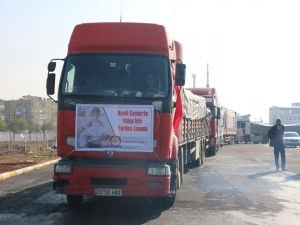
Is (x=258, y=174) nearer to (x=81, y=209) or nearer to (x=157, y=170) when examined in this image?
A: (x=81, y=209)

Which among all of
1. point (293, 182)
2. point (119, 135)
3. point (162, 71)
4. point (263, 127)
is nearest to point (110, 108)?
point (119, 135)

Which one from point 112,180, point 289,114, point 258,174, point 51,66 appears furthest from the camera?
point 289,114

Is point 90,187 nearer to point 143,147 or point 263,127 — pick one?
point 143,147

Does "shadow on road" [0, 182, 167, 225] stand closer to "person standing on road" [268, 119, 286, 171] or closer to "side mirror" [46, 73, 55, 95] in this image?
"side mirror" [46, 73, 55, 95]

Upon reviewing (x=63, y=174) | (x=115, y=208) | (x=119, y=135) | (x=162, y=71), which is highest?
(x=162, y=71)

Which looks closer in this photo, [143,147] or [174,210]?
[143,147]

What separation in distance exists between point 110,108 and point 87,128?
22.8 inches

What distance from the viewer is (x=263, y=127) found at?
6669cm

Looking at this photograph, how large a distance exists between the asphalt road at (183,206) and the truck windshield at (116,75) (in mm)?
2314

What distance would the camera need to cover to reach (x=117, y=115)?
951cm

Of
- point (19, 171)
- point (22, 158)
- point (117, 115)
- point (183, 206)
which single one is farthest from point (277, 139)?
point (22, 158)

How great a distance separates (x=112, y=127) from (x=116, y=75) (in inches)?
40.4

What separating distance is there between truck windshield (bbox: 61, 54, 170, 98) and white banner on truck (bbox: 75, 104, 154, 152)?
31 centimetres

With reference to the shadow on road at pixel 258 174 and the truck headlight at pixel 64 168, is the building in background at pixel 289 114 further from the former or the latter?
the truck headlight at pixel 64 168
